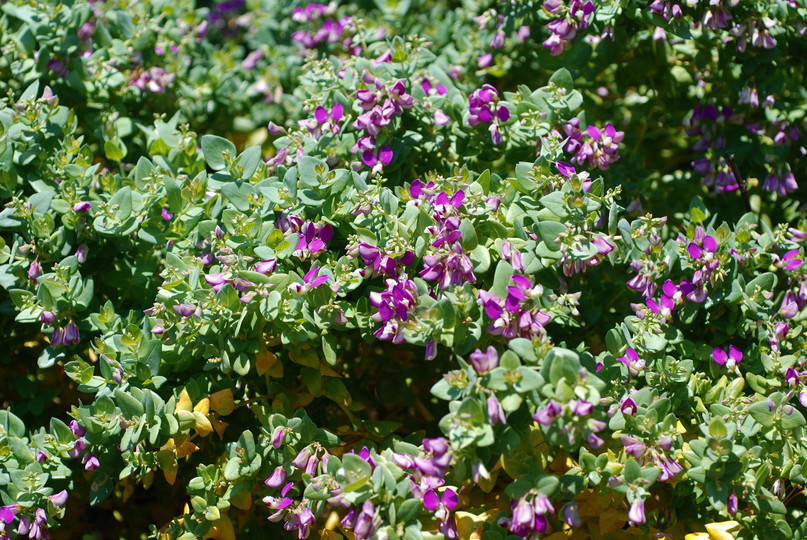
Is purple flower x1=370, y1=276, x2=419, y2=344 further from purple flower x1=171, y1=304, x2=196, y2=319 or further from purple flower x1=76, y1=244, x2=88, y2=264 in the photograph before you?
purple flower x1=76, y1=244, x2=88, y2=264

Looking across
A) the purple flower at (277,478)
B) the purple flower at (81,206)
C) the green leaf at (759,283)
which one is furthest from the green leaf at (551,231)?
the purple flower at (81,206)

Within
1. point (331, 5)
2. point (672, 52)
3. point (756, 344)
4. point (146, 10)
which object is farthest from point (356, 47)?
point (756, 344)

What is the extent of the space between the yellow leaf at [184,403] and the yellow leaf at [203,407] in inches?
0.6

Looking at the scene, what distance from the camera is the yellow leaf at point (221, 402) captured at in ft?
5.80

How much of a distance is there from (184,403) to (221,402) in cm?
8

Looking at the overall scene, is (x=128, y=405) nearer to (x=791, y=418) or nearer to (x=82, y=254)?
(x=82, y=254)

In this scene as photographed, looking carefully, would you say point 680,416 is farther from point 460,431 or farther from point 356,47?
point 356,47

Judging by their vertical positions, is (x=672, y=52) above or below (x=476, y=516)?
above

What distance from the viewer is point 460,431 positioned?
141 cm

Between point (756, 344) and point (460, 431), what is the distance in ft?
2.96

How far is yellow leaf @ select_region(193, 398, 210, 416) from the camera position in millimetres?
1741

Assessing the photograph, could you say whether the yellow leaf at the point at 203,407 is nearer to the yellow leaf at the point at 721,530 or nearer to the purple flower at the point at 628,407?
the purple flower at the point at 628,407

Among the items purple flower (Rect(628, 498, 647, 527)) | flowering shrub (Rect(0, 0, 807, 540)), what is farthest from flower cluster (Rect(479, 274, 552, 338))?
purple flower (Rect(628, 498, 647, 527))

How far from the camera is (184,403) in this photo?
1748 mm
